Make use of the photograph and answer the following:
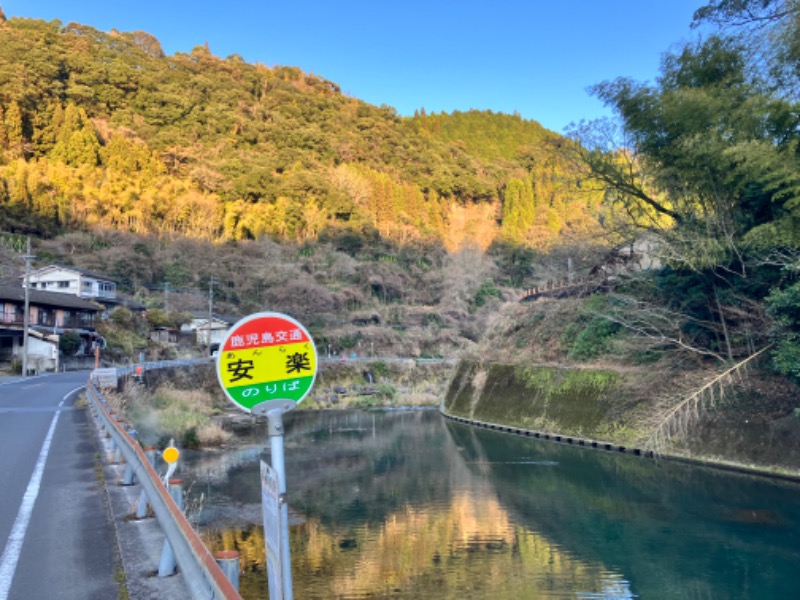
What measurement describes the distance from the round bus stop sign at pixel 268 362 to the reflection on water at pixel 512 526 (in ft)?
20.4

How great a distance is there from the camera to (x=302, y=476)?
50.9ft

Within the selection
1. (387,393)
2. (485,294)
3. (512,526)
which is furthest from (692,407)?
(485,294)

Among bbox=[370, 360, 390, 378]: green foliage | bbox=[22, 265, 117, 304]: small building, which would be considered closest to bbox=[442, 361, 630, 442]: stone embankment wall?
bbox=[370, 360, 390, 378]: green foliage

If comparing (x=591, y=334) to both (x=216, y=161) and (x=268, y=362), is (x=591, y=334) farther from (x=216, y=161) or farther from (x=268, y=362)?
(x=216, y=161)

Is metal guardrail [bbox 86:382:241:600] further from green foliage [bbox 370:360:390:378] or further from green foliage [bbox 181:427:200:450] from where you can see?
green foliage [bbox 370:360:390:378]

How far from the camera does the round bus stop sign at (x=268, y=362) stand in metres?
2.68

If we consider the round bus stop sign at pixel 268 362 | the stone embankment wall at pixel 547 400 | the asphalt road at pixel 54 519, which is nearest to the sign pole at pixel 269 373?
the round bus stop sign at pixel 268 362

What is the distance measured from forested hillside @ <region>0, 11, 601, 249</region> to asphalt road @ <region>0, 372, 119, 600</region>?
122 ft

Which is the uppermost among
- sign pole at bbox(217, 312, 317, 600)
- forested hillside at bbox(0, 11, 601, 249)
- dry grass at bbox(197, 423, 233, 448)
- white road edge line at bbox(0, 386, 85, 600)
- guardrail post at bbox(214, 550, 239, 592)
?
forested hillside at bbox(0, 11, 601, 249)

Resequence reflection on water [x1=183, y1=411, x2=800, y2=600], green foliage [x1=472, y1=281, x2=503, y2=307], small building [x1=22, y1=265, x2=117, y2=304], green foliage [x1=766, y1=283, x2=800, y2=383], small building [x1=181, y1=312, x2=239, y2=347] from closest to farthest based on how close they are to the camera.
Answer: reflection on water [x1=183, y1=411, x2=800, y2=600], green foliage [x1=766, y1=283, x2=800, y2=383], small building [x1=22, y1=265, x2=117, y2=304], small building [x1=181, y1=312, x2=239, y2=347], green foliage [x1=472, y1=281, x2=503, y2=307]

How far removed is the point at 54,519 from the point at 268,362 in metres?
4.17

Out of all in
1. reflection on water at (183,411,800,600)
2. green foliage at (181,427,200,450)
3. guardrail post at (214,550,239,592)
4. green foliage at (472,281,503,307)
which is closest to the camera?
guardrail post at (214,550,239,592)

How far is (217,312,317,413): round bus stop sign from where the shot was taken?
2.68m

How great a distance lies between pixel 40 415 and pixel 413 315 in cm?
3974
